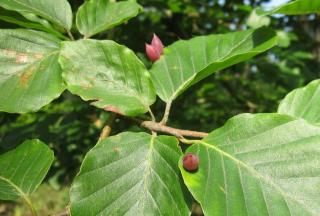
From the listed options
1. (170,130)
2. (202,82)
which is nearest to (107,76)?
(170,130)

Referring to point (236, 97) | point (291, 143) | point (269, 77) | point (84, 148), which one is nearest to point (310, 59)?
point (269, 77)

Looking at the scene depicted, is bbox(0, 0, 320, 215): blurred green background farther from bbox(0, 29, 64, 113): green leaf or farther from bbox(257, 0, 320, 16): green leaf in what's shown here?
bbox(257, 0, 320, 16): green leaf

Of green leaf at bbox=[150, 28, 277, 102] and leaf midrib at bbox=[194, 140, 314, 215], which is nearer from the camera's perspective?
leaf midrib at bbox=[194, 140, 314, 215]

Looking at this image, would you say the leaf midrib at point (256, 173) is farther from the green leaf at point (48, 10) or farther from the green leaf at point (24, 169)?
the green leaf at point (48, 10)

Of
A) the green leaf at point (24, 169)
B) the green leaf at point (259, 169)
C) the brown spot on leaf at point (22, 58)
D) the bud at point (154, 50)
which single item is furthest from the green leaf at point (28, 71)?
the green leaf at point (259, 169)

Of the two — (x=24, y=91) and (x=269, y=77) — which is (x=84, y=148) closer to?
(x=269, y=77)

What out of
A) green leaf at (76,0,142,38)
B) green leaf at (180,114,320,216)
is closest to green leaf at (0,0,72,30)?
green leaf at (76,0,142,38)

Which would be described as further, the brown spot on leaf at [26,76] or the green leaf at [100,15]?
the green leaf at [100,15]
